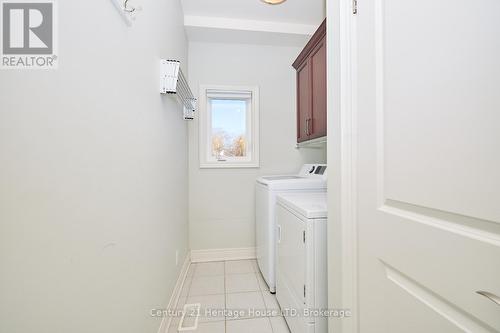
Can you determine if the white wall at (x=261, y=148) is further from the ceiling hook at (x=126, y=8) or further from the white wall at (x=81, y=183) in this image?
the ceiling hook at (x=126, y=8)

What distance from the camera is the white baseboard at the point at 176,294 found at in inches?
54.5

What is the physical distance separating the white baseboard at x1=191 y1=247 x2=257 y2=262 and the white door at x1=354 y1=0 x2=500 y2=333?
1891 millimetres

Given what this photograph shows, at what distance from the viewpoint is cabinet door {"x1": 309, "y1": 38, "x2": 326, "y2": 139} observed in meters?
1.86

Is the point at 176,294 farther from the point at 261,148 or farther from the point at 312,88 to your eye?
the point at 312,88

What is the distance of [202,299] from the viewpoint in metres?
1.80

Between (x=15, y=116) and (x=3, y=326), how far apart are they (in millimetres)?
453

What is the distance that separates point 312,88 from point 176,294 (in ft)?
7.55

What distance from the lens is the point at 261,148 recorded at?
2.68 metres

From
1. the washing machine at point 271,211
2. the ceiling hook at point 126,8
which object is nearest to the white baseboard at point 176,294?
the washing machine at point 271,211

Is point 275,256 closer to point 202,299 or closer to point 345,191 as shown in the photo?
point 202,299

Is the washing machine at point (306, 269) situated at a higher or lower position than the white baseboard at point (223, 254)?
higher
